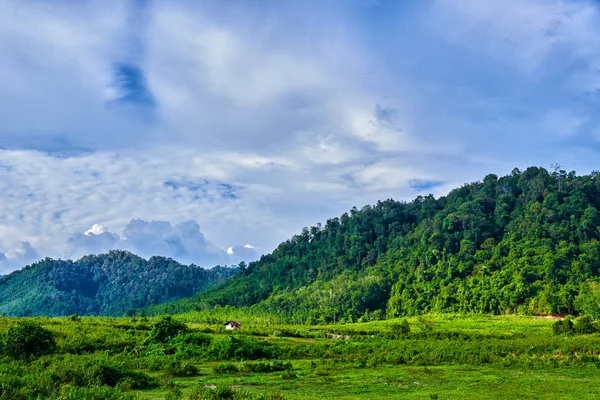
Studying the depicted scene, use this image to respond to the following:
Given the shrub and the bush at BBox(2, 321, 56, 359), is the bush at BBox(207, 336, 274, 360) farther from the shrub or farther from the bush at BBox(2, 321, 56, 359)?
the bush at BBox(2, 321, 56, 359)

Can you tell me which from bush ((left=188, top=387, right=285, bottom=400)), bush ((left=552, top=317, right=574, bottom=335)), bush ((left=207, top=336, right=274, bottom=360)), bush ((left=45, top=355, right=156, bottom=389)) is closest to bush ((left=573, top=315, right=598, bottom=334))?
bush ((left=552, top=317, right=574, bottom=335))

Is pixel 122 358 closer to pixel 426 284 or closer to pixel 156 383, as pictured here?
pixel 156 383

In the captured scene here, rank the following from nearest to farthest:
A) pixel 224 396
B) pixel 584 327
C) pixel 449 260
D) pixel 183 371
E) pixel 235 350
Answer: pixel 224 396
pixel 183 371
pixel 235 350
pixel 584 327
pixel 449 260

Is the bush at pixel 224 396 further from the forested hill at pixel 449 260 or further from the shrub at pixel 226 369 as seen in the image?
the forested hill at pixel 449 260

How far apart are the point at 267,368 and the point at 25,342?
17.1 m

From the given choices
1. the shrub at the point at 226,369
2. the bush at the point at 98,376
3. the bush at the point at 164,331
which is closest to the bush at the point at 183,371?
the shrub at the point at 226,369

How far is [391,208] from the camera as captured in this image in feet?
561

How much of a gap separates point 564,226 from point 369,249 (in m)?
60.5

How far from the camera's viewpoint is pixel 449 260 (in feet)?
394

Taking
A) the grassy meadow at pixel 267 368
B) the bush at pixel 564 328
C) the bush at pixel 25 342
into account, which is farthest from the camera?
the bush at pixel 564 328

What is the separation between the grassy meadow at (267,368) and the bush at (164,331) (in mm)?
87

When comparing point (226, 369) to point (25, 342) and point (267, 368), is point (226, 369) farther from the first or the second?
point (25, 342)

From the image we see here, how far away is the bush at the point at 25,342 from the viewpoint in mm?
30391

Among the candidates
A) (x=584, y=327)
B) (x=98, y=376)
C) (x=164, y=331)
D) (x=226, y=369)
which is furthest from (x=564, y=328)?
(x=98, y=376)
